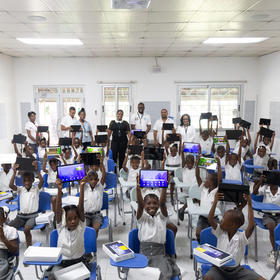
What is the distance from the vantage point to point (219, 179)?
3914 millimetres

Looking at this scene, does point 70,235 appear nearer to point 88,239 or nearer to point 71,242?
point 71,242

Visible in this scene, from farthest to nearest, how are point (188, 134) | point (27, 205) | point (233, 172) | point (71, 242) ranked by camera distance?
point (188, 134) < point (233, 172) < point (27, 205) < point (71, 242)

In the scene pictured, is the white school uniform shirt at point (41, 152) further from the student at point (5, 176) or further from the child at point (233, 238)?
the child at point (233, 238)

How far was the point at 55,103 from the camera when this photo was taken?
9.28 metres

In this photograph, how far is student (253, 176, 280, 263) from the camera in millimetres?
3576

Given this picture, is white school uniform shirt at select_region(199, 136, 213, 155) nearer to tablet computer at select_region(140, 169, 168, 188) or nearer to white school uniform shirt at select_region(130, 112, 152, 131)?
white school uniform shirt at select_region(130, 112, 152, 131)

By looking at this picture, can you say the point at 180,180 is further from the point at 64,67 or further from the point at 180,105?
the point at 64,67

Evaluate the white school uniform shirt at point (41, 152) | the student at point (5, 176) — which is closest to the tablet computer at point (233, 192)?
the student at point (5, 176)

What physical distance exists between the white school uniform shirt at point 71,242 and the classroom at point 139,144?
1 cm

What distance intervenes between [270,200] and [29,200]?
343 cm

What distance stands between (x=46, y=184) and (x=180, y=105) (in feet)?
18.9

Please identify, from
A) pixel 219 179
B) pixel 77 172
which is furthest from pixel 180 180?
pixel 77 172

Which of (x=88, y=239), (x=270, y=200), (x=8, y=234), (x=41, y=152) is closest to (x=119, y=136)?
(x=41, y=152)

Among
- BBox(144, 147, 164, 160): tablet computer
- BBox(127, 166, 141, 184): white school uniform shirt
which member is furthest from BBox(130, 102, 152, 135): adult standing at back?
BBox(144, 147, 164, 160): tablet computer
